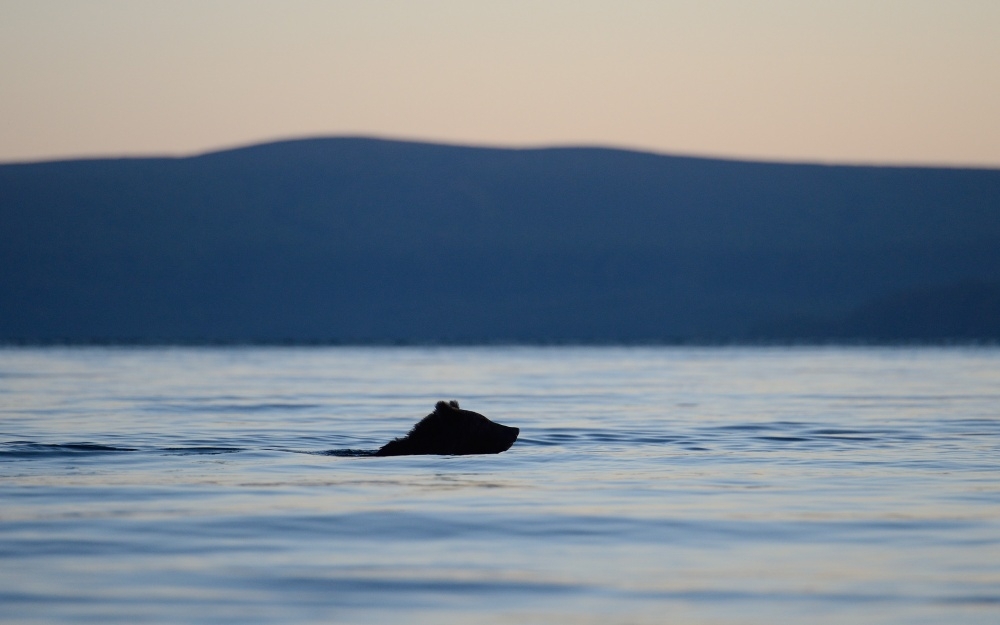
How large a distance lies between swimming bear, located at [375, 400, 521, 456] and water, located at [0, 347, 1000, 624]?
0.27 metres

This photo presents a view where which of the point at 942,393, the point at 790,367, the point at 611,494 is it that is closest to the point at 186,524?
the point at 611,494

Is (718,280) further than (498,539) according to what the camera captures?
Yes

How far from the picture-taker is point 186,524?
10.4 metres

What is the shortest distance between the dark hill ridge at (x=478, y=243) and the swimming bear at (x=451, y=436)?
147798mm

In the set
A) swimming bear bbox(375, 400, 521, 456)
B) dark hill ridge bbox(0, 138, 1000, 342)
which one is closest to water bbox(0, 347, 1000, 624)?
swimming bear bbox(375, 400, 521, 456)

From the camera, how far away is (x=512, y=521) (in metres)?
10.6

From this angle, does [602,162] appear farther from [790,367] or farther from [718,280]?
[790,367]

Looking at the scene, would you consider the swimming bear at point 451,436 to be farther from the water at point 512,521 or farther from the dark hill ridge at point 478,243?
the dark hill ridge at point 478,243

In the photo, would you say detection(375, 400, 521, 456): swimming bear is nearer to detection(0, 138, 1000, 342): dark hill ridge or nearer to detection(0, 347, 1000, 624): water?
detection(0, 347, 1000, 624): water

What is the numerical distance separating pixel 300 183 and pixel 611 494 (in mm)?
180450

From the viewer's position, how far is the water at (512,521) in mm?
7715

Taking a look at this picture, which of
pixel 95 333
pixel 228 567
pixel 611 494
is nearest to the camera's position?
pixel 228 567

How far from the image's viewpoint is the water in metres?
7.71

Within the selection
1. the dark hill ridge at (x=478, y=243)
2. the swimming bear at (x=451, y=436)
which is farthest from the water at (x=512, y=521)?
the dark hill ridge at (x=478, y=243)
